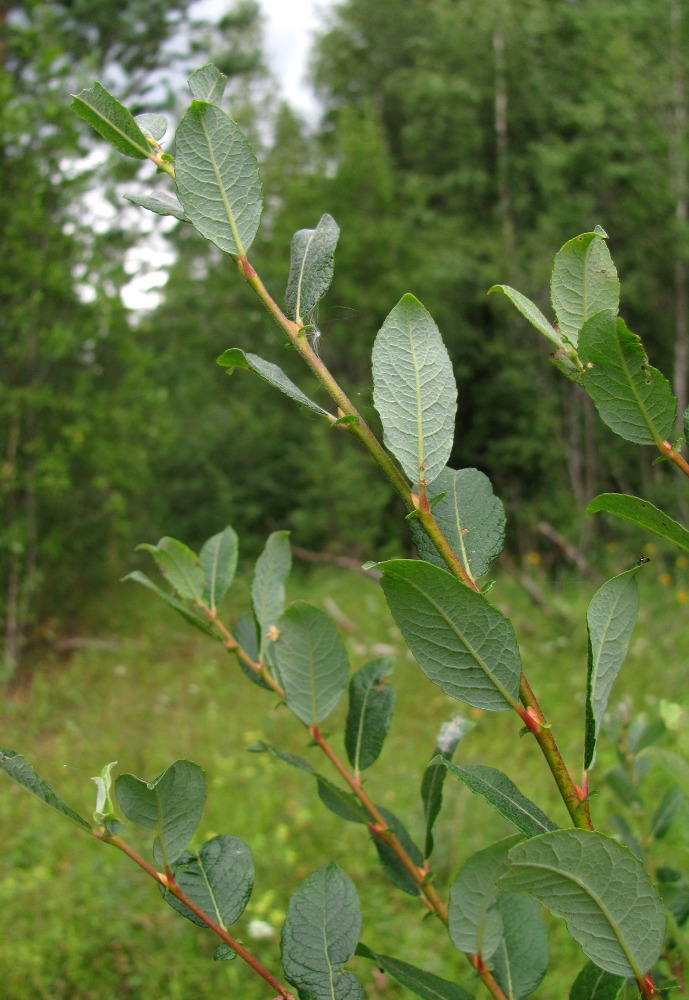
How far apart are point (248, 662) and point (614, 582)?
0.83 ft

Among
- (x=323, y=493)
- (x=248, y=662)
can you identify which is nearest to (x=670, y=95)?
(x=323, y=493)

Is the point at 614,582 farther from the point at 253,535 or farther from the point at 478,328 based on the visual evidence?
the point at 478,328

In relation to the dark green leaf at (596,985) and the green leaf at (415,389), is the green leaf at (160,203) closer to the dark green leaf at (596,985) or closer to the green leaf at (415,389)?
the green leaf at (415,389)

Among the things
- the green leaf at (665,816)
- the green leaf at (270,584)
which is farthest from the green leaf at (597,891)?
the green leaf at (665,816)

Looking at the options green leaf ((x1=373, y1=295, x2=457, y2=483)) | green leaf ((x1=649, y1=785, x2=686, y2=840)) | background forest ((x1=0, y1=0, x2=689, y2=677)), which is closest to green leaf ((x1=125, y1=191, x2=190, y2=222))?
green leaf ((x1=373, y1=295, x2=457, y2=483))

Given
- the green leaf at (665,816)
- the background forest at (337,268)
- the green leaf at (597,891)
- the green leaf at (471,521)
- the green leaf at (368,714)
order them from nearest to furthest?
the green leaf at (597,891) → the green leaf at (471,521) → the green leaf at (368,714) → the green leaf at (665,816) → the background forest at (337,268)

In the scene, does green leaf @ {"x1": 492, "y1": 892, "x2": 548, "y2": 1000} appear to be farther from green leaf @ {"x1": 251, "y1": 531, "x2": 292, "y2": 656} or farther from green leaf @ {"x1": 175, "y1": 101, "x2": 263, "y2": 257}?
green leaf @ {"x1": 175, "y1": 101, "x2": 263, "y2": 257}

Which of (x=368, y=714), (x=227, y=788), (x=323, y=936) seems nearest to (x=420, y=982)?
(x=323, y=936)

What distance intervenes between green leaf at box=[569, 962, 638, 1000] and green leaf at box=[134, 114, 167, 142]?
0.47 m

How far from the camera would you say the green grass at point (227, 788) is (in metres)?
1.87

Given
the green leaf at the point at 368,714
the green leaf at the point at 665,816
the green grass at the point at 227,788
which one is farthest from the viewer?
the green grass at the point at 227,788

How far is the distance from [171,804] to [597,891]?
20 centimetres

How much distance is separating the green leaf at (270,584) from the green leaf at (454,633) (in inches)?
7.1

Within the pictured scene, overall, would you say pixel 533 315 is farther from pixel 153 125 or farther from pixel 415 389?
pixel 153 125
